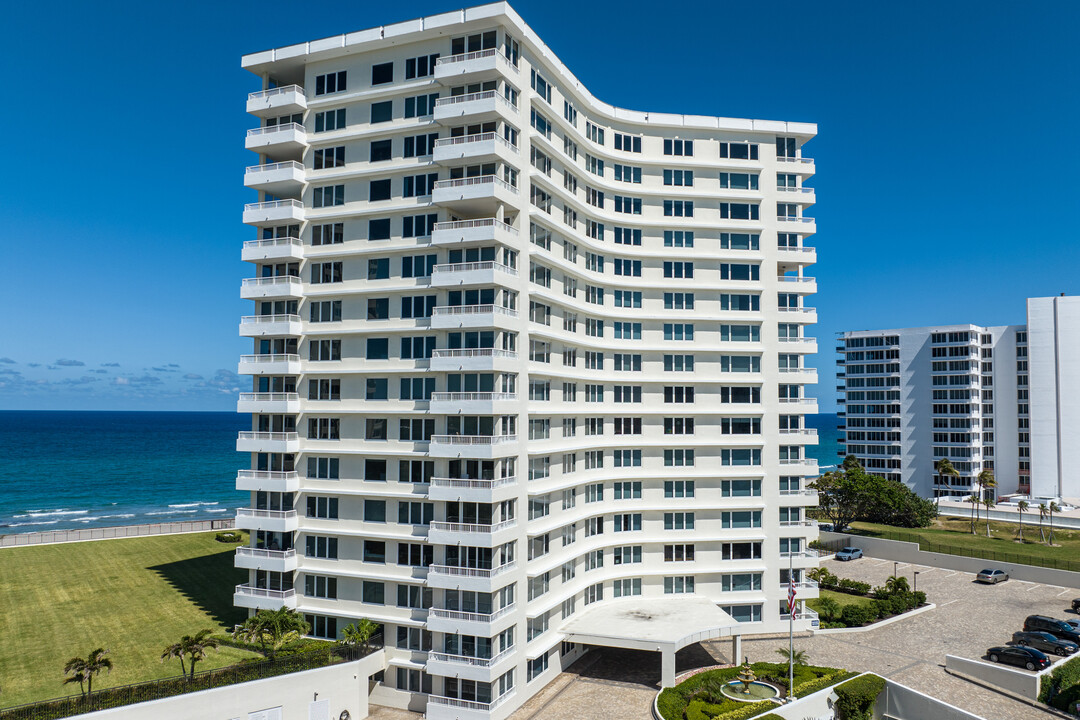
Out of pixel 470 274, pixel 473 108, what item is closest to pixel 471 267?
pixel 470 274

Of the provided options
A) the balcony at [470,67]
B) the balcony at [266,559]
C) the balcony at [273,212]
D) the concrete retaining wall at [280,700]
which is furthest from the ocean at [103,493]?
the balcony at [470,67]

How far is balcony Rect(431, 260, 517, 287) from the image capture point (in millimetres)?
42688

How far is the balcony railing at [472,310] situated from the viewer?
42.7m

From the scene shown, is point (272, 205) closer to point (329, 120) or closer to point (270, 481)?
point (329, 120)

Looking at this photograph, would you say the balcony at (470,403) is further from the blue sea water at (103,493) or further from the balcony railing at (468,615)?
the blue sea water at (103,493)

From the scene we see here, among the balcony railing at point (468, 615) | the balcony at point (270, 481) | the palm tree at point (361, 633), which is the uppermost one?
the balcony at point (270, 481)

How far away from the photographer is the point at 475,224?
143 ft

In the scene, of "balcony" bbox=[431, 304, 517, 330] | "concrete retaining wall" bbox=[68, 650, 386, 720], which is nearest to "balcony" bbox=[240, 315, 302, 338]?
"balcony" bbox=[431, 304, 517, 330]

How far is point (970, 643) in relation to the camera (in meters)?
55.0

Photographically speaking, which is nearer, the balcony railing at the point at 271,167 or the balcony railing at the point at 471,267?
the balcony railing at the point at 471,267

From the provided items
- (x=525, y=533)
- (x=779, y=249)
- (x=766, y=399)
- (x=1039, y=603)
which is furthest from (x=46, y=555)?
(x=1039, y=603)

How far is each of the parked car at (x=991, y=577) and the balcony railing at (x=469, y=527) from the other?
200 feet

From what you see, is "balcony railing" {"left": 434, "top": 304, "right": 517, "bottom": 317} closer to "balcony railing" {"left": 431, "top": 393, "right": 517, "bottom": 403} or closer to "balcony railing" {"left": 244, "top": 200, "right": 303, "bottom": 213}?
"balcony railing" {"left": 431, "top": 393, "right": 517, "bottom": 403}

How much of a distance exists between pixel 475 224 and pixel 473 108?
7209mm
